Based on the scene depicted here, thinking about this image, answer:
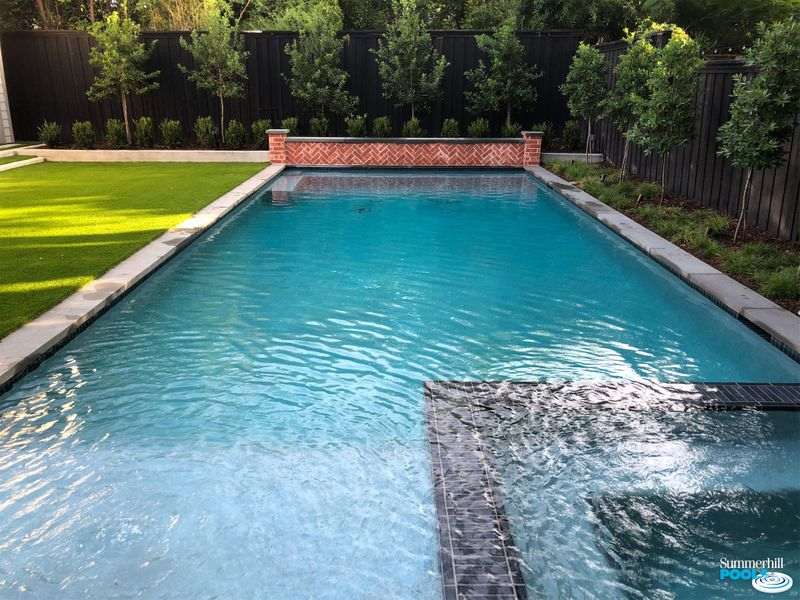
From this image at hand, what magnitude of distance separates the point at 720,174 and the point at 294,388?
8.03 m

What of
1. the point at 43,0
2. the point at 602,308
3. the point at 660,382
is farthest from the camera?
the point at 43,0

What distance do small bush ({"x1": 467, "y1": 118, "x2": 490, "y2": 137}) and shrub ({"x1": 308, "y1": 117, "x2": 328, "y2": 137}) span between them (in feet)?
12.3

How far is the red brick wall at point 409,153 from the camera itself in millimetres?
17047

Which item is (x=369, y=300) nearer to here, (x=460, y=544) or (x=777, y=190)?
(x=460, y=544)

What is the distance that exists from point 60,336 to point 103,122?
15.8m

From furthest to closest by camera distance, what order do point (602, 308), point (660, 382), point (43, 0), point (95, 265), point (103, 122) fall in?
point (43, 0) → point (103, 122) → point (95, 265) → point (602, 308) → point (660, 382)

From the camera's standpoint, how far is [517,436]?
4234mm

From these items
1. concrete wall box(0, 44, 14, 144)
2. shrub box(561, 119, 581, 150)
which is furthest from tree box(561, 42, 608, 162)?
concrete wall box(0, 44, 14, 144)

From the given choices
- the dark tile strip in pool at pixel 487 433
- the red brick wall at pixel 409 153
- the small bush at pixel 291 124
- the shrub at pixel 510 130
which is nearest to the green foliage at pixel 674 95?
the dark tile strip in pool at pixel 487 433

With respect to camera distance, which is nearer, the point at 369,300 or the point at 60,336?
the point at 60,336

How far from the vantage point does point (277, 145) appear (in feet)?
55.4

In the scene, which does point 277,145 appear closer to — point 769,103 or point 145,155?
point 145,155

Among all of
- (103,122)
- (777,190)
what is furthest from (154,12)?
(777,190)

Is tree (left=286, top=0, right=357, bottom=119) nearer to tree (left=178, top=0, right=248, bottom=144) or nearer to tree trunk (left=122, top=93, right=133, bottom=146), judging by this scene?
tree (left=178, top=0, right=248, bottom=144)
